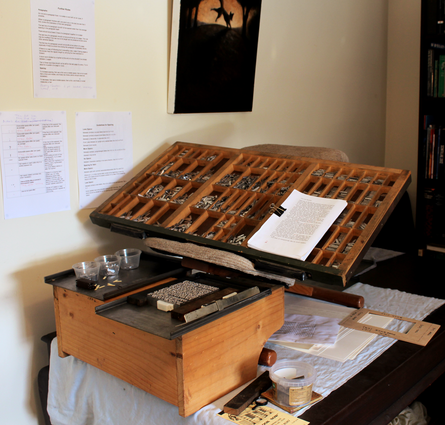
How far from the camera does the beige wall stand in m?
1.57

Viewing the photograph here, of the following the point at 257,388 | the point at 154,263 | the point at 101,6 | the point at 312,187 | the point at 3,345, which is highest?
the point at 101,6

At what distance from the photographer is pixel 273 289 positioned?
121 centimetres

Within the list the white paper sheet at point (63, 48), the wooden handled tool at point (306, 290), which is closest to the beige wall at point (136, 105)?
the white paper sheet at point (63, 48)

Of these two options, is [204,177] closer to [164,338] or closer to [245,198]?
[245,198]

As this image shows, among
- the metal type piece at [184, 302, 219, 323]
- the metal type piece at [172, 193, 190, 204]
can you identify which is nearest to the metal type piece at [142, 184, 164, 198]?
the metal type piece at [172, 193, 190, 204]

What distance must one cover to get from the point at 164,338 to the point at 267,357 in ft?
1.02

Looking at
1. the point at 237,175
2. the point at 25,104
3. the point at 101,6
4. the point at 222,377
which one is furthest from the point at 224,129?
the point at 222,377

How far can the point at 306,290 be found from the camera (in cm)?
141

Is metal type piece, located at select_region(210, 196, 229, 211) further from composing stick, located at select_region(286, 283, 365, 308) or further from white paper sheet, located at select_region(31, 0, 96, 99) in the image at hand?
white paper sheet, located at select_region(31, 0, 96, 99)

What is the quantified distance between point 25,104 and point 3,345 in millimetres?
811

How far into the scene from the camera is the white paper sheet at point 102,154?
1.71 metres

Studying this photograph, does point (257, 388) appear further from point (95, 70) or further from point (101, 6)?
point (101, 6)

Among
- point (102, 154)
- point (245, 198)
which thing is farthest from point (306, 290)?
point (102, 154)

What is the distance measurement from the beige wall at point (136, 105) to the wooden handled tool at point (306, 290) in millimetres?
572
